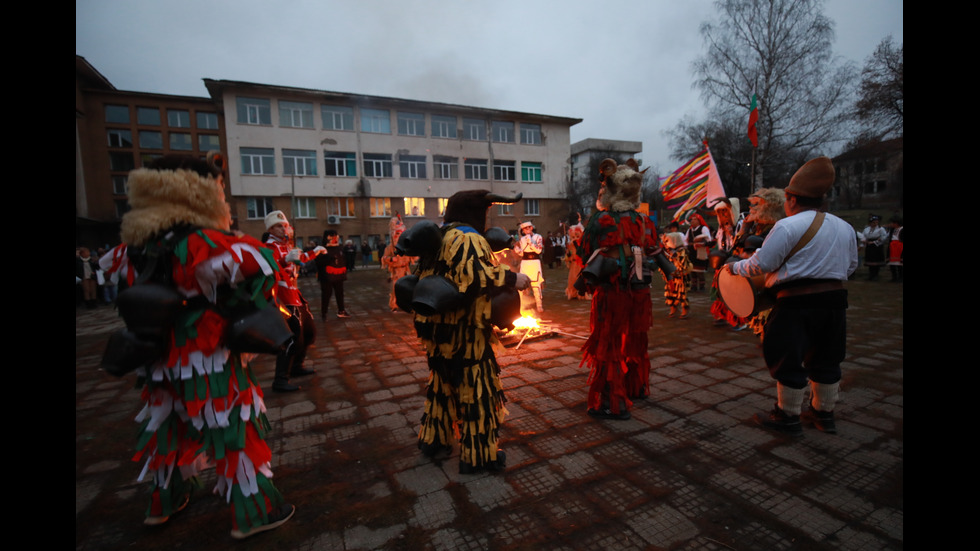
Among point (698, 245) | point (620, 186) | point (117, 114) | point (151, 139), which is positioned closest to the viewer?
point (620, 186)

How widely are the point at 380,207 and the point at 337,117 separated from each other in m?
6.48

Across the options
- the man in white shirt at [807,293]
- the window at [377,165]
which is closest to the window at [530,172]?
the window at [377,165]

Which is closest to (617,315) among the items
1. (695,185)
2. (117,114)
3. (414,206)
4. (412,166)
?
(695,185)

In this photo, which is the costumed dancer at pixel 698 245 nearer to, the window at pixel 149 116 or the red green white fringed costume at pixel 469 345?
the red green white fringed costume at pixel 469 345

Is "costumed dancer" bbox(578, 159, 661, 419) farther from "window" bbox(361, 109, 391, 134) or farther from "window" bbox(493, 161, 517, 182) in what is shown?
"window" bbox(493, 161, 517, 182)

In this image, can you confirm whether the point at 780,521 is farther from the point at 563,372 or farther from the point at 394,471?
the point at 563,372

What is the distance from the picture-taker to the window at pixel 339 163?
27.6 meters

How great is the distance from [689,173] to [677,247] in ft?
5.33

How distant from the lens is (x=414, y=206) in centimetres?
3036

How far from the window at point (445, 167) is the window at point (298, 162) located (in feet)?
27.2

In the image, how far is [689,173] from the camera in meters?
7.81

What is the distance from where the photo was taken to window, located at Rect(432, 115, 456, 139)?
3066 cm

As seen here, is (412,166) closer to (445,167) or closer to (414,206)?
(445,167)

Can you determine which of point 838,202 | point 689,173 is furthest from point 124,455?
point 838,202
